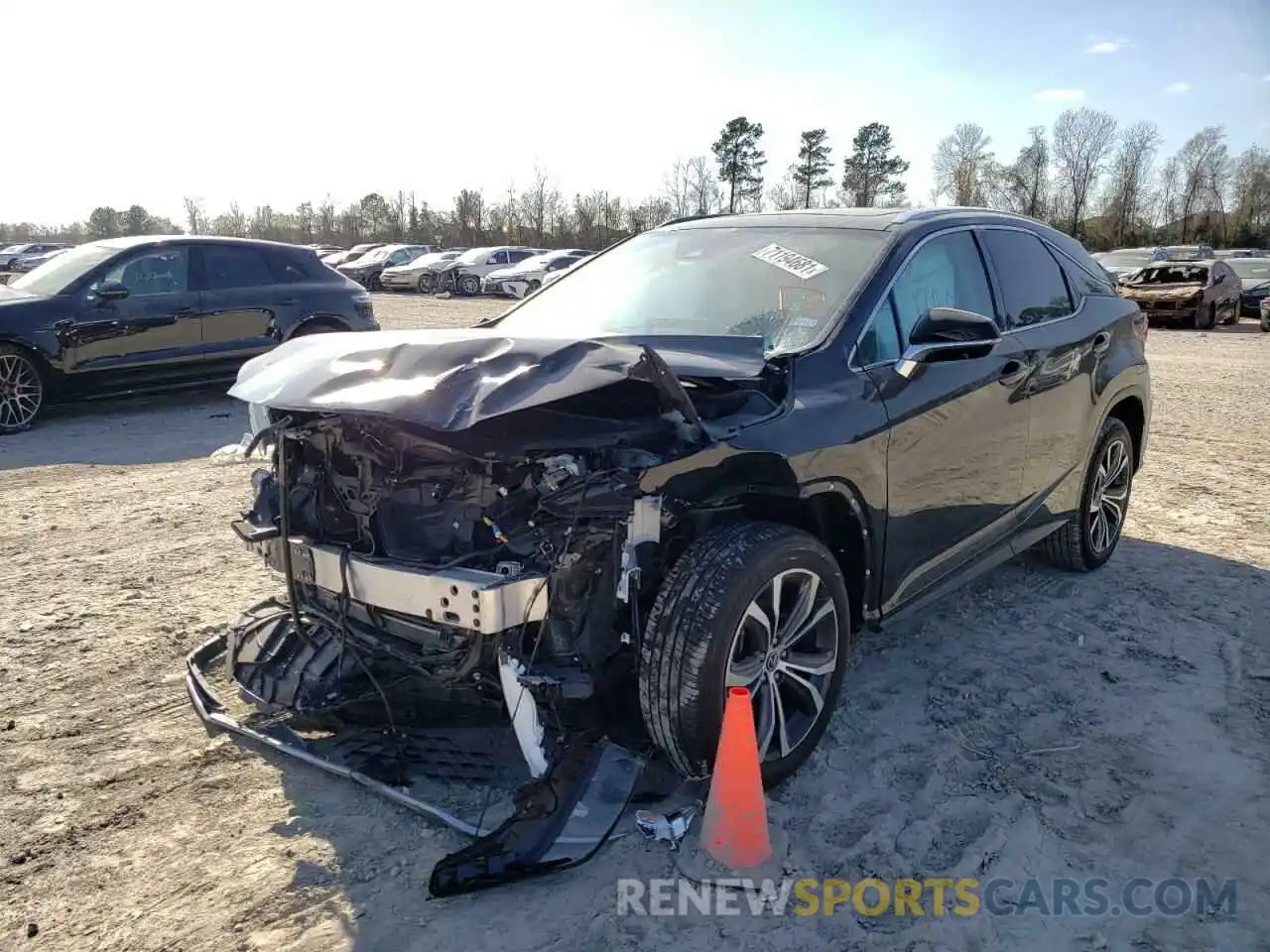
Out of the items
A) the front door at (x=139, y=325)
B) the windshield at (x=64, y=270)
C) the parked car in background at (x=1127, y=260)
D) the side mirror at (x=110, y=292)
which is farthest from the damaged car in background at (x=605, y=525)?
the parked car in background at (x=1127, y=260)

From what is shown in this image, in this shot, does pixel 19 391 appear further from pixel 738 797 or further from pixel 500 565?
pixel 738 797

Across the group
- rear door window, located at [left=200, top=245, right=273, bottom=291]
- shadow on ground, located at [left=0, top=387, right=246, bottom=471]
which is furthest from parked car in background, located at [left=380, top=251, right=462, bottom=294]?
rear door window, located at [left=200, top=245, right=273, bottom=291]

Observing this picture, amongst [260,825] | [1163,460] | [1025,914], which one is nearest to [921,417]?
[1025,914]

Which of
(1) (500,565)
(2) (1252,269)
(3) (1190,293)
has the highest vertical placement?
(2) (1252,269)

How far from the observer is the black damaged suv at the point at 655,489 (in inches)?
110

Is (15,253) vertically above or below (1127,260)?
above

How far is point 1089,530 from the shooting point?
514cm

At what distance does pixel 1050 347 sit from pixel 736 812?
2.86 meters

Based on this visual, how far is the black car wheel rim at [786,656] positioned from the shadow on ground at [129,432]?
17.5ft

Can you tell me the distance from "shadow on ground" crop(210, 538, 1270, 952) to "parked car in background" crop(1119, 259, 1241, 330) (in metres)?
19.1

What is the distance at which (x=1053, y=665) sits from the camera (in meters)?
4.14

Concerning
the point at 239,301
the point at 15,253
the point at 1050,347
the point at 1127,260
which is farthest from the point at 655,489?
the point at 15,253

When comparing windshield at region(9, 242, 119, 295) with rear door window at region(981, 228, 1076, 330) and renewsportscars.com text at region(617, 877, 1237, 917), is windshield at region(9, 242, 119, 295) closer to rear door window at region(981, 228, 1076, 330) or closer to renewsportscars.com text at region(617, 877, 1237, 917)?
rear door window at region(981, 228, 1076, 330)

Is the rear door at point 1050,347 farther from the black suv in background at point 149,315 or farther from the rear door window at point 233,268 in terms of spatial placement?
the rear door window at point 233,268
